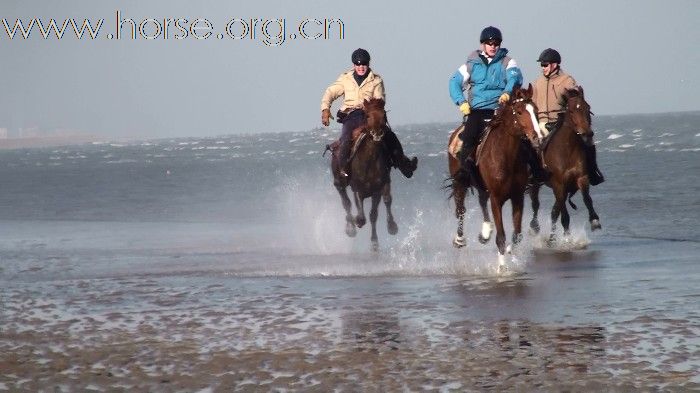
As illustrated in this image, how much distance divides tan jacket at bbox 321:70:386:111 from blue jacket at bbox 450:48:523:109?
2.48m

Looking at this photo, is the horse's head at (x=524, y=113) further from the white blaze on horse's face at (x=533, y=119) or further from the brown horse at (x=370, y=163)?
the brown horse at (x=370, y=163)

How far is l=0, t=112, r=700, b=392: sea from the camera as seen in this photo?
8.76 m

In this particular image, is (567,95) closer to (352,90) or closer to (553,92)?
(553,92)

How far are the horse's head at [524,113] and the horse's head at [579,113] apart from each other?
2.96 metres

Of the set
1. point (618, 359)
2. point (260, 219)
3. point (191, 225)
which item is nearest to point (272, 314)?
point (618, 359)

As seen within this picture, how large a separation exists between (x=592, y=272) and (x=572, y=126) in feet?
10.7

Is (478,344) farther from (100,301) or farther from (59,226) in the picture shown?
(59,226)

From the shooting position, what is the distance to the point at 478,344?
973cm

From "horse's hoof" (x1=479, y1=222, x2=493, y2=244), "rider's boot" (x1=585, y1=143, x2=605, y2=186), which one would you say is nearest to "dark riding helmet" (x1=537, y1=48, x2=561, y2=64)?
"rider's boot" (x1=585, y1=143, x2=605, y2=186)

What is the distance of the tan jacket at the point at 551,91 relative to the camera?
694 inches

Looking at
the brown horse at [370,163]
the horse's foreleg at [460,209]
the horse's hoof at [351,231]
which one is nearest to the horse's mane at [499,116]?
the horse's foreleg at [460,209]

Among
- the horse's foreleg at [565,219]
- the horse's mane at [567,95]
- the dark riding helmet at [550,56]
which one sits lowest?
the horse's foreleg at [565,219]

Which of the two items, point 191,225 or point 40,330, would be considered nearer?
point 40,330

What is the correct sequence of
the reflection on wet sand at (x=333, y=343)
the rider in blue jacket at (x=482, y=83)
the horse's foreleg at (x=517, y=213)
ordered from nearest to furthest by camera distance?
the reflection on wet sand at (x=333, y=343)
the horse's foreleg at (x=517, y=213)
the rider in blue jacket at (x=482, y=83)
